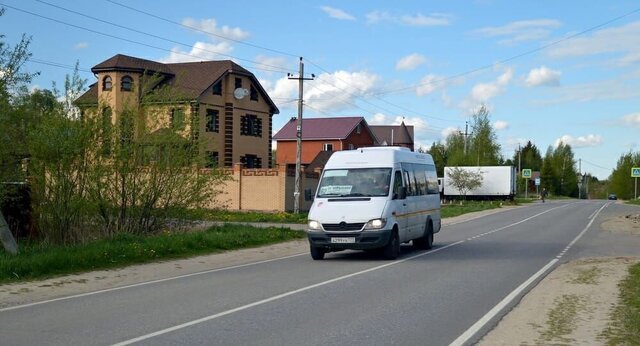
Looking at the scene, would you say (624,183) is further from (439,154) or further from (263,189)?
Answer: (263,189)

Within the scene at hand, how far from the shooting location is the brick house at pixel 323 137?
78.5 m

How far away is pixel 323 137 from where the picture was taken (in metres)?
79.3

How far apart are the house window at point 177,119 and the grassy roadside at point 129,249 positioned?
8.41 feet

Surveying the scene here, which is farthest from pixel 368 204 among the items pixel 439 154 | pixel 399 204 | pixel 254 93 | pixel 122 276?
pixel 439 154

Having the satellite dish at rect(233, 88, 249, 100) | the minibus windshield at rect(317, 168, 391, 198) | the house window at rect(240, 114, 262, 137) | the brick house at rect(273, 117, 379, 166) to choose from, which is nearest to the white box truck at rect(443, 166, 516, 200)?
the brick house at rect(273, 117, 379, 166)

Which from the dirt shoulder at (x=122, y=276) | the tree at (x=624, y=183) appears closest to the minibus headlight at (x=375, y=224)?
the dirt shoulder at (x=122, y=276)

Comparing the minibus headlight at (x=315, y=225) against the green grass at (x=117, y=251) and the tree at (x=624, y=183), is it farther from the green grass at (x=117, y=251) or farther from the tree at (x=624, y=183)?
the tree at (x=624, y=183)

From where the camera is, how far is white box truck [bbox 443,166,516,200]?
68312 millimetres

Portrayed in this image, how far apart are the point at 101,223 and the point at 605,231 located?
1937 cm

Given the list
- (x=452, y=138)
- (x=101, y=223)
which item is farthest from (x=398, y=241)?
(x=452, y=138)

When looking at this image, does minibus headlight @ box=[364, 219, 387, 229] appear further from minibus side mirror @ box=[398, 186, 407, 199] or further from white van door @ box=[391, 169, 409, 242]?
minibus side mirror @ box=[398, 186, 407, 199]

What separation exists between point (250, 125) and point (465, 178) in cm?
2315

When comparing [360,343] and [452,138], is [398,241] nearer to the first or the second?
[360,343]

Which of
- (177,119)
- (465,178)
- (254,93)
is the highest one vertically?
(254,93)
